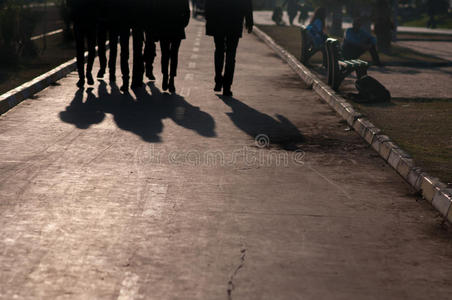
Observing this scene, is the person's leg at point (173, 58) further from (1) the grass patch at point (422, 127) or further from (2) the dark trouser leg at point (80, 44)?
(1) the grass patch at point (422, 127)

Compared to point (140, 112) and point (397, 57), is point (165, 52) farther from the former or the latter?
point (397, 57)

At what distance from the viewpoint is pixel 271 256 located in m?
5.28

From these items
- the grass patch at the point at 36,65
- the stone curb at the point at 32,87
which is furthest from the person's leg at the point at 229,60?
the grass patch at the point at 36,65

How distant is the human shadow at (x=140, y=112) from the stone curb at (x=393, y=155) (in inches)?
70.9

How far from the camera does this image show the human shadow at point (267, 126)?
9430 mm

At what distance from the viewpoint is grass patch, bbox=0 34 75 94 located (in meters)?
13.6

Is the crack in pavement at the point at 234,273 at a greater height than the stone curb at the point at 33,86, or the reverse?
the crack in pavement at the point at 234,273

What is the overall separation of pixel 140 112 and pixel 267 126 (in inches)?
74.7

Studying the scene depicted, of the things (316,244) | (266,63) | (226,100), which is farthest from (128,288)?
(266,63)

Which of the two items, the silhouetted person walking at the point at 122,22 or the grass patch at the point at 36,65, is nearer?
the silhouetted person walking at the point at 122,22

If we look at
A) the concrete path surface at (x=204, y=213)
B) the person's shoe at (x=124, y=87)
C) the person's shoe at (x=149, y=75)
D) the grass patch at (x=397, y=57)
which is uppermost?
the concrete path surface at (x=204, y=213)

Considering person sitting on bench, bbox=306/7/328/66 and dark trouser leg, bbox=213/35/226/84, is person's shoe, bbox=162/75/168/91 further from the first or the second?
person sitting on bench, bbox=306/7/328/66

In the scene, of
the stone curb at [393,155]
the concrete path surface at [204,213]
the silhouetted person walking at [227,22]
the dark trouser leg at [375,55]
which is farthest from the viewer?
the dark trouser leg at [375,55]

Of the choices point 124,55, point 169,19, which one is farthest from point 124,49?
point 169,19
